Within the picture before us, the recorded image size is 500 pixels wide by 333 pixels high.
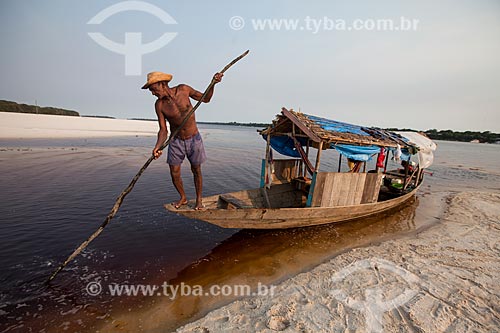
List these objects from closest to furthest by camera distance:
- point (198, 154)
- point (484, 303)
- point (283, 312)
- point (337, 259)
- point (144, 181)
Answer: point (283, 312) < point (484, 303) < point (198, 154) < point (337, 259) < point (144, 181)

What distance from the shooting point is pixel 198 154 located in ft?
15.3

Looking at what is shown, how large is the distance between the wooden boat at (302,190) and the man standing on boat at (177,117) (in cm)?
104

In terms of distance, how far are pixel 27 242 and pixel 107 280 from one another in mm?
2415

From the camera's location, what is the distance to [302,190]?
8.07 m

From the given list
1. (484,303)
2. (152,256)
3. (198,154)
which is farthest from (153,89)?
(484,303)

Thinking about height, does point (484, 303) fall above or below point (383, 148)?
below

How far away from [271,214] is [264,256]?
3.05ft

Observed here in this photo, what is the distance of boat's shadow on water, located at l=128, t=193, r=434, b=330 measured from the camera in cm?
381

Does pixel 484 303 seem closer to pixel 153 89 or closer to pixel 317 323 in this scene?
pixel 317 323

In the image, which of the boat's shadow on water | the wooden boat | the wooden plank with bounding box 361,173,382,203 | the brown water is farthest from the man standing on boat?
the wooden plank with bounding box 361,173,382,203

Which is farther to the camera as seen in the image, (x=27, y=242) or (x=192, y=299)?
(x=27, y=242)

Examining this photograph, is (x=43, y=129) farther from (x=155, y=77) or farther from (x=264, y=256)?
(x=264, y=256)

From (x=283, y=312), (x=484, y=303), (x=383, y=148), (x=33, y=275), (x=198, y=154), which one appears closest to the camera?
(x=283, y=312)

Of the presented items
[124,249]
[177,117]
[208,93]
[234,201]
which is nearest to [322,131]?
[234,201]
